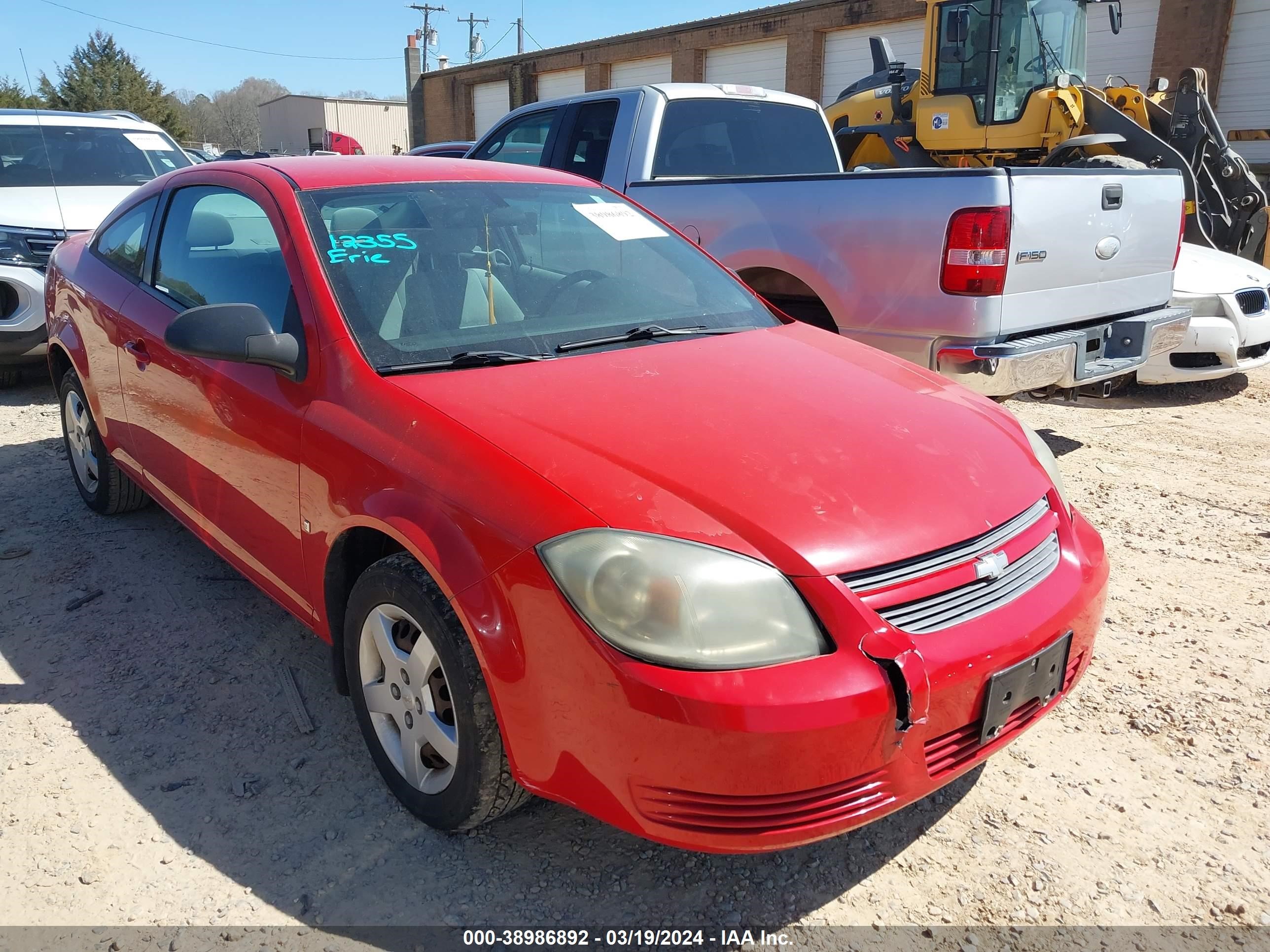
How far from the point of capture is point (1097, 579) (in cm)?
244

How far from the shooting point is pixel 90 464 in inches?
177

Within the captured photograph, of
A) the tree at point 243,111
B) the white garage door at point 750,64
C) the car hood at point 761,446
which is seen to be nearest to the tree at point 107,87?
the tree at point 243,111

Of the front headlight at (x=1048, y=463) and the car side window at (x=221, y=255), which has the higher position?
the car side window at (x=221, y=255)

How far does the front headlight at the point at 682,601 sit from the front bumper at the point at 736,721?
0.03 meters

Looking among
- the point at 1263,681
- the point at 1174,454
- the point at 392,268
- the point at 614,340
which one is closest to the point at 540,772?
the point at 614,340

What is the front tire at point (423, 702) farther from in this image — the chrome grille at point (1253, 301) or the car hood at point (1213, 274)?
the chrome grille at point (1253, 301)

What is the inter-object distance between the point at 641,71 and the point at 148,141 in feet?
68.0

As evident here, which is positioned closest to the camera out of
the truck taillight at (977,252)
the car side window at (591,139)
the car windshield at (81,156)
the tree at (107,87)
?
the truck taillight at (977,252)

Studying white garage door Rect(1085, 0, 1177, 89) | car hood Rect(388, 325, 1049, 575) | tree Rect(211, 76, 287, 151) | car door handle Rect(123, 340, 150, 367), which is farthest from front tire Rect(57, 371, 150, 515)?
tree Rect(211, 76, 287, 151)

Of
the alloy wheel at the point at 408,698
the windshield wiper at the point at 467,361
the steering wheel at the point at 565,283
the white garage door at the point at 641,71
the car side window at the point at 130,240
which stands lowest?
the alloy wheel at the point at 408,698

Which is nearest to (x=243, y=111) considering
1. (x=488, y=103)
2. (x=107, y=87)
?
(x=107, y=87)

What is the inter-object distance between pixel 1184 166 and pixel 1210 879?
952 cm

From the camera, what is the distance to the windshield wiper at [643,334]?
9.37 feet

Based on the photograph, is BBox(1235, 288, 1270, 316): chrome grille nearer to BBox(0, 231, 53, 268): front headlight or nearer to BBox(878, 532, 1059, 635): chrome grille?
BBox(878, 532, 1059, 635): chrome grille
